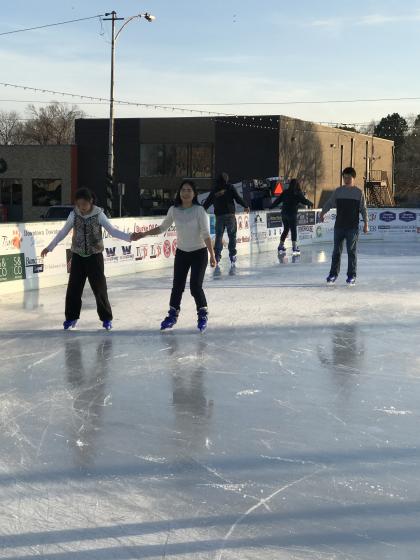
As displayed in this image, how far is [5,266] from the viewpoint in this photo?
11383mm

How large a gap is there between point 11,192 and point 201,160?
39.8 ft

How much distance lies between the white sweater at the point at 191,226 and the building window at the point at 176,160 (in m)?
42.1

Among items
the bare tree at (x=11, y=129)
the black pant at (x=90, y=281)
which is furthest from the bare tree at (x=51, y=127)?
the black pant at (x=90, y=281)

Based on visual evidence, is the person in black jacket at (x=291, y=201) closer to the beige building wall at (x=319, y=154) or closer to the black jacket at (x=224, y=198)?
the black jacket at (x=224, y=198)

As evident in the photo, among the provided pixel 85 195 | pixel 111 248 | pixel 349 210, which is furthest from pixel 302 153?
pixel 85 195

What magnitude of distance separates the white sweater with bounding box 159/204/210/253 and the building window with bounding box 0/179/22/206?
45.1 meters

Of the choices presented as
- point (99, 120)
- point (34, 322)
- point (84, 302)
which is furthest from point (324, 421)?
point (99, 120)

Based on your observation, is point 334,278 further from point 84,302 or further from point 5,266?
point 5,266

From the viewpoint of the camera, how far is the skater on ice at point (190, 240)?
318 inches

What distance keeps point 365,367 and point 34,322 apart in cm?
394

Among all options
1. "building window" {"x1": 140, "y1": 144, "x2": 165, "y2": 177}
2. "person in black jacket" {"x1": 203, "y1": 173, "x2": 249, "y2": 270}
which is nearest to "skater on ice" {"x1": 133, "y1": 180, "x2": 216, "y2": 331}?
"person in black jacket" {"x1": 203, "y1": 173, "x2": 249, "y2": 270}

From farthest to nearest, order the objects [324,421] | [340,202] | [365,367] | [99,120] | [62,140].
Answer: [62,140], [99,120], [340,202], [365,367], [324,421]

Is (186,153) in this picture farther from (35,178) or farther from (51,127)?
(51,127)

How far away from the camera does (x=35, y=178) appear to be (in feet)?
169
